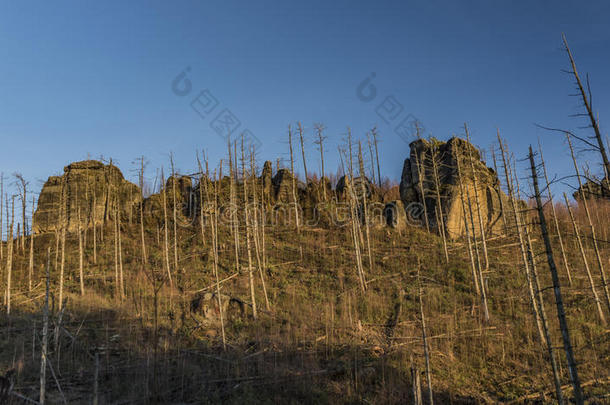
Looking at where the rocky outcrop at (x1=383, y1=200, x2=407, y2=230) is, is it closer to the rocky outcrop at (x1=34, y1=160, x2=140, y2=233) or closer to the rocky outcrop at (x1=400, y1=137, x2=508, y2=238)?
the rocky outcrop at (x1=400, y1=137, x2=508, y2=238)

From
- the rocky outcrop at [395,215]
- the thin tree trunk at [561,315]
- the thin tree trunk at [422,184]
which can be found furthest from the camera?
the rocky outcrop at [395,215]

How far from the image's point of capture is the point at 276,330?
60.3ft

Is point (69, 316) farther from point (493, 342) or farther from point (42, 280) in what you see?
point (493, 342)

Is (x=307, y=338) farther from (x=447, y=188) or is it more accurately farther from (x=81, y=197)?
(x=81, y=197)

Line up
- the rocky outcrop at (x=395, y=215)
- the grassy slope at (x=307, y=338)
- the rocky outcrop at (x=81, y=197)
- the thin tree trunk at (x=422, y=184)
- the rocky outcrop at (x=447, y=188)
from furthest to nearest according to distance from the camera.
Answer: the rocky outcrop at (x=395, y=215), the rocky outcrop at (x=81, y=197), the thin tree trunk at (x=422, y=184), the rocky outcrop at (x=447, y=188), the grassy slope at (x=307, y=338)

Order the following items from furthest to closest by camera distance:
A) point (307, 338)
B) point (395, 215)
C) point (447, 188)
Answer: point (395, 215), point (447, 188), point (307, 338)

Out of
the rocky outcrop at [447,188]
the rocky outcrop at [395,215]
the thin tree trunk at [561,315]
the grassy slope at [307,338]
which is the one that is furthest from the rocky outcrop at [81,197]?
the thin tree trunk at [561,315]

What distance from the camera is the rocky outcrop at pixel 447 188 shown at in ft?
111

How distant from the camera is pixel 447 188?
1388 inches

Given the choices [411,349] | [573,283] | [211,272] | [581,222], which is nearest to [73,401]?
[411,349]

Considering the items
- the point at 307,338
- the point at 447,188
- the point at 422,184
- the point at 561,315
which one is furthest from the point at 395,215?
the point at 561,315

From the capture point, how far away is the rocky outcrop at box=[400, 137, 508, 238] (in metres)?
33.8

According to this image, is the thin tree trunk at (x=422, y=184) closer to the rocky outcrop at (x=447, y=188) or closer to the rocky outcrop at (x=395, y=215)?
the rocky outcrop at (x=447, y=188)

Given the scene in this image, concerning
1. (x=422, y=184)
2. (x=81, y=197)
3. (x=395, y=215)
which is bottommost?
(x=395, y=215)
